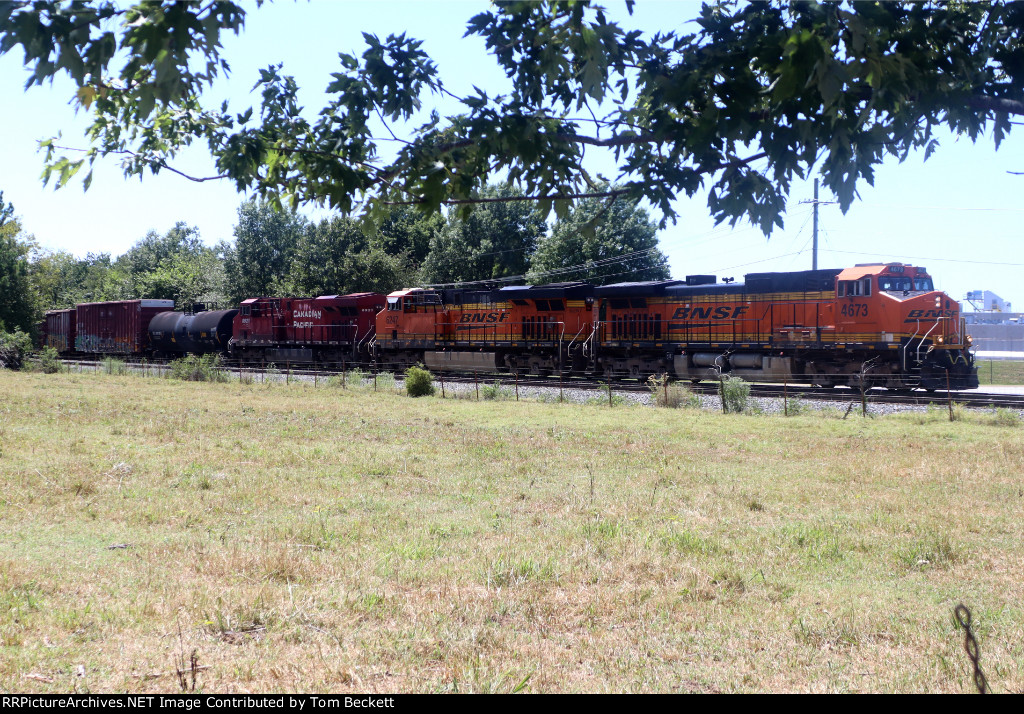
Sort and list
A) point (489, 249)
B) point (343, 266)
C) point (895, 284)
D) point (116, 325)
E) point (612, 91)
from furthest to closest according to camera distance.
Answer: point (343, 266), point (489, 249), point (116, 325), point (895, 284), point (612, 91)

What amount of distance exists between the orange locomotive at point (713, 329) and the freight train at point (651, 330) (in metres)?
0.04

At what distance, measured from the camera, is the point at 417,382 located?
998 inches

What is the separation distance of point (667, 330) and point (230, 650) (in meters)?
23.7

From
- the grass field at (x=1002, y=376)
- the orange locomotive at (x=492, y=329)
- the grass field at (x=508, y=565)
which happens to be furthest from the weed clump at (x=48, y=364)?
the grass field at (x=1002, y=376)

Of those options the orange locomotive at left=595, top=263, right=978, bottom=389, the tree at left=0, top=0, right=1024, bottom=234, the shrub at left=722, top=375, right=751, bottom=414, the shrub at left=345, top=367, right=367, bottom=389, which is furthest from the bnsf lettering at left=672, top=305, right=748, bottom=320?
the tree at left=0, top=0, right=1024, bottom=234

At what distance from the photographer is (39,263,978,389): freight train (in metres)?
22.7

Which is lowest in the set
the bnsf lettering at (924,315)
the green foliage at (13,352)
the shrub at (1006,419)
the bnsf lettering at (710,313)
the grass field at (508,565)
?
the grass field at (508,565)

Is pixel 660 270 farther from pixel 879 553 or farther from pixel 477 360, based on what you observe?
pixel 879 553

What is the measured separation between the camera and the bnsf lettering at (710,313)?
25.6m

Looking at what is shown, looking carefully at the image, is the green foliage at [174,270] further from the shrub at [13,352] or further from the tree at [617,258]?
the tree at [617,258]

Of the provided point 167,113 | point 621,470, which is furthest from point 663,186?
point 621,470

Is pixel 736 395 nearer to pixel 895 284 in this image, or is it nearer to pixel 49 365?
pixel 895 284

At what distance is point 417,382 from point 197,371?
12.6 meters

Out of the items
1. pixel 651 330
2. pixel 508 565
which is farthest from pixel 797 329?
pixel 508 565
